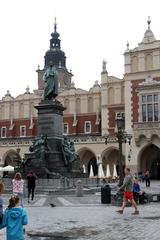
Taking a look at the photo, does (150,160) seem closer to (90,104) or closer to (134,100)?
(134,100)

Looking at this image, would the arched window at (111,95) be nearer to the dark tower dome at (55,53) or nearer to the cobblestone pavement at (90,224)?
the dark tower dome at (55,53)

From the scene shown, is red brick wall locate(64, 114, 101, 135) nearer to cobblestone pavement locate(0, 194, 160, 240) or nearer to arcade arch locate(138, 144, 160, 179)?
arcade arch locate(138, 144, 160, 179)

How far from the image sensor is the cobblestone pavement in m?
10.2

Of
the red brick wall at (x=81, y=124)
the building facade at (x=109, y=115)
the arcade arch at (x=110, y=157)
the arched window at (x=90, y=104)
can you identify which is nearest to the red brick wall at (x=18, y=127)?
the building facade at (x=109, y=115)

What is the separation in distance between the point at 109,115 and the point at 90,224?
44.1 metres

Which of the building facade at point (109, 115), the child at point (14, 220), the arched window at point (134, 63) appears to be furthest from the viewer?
the arched window at point (134, 63)

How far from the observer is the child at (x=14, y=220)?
666cm

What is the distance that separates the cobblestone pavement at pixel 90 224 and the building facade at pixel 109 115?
31.2m

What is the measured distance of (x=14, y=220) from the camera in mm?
6695

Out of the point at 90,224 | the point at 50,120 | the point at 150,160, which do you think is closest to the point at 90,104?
the point at 150,160

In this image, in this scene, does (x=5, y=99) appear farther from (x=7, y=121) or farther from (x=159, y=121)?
(x=159, y=121)

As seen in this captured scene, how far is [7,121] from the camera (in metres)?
65.1

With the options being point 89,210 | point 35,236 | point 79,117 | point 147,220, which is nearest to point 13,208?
point 35,236

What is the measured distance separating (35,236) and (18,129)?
5492 centimetres
